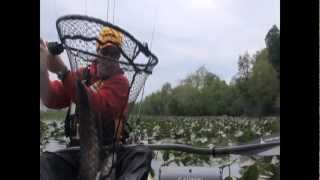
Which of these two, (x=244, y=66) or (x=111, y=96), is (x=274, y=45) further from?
(x=111, y=96)

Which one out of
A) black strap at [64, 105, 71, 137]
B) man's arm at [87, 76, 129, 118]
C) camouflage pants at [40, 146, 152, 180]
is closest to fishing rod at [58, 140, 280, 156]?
camouflage pants at [40, 146, 152, 180]

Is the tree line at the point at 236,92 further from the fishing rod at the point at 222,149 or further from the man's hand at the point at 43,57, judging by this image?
the man's hand at the point at 43,57

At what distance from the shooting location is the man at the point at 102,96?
3072 mm

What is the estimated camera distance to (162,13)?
3047 millimetres

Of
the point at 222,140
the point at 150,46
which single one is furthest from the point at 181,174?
the point at 150,46

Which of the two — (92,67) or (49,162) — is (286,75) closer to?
(92,67)

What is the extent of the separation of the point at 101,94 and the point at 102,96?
0.01m

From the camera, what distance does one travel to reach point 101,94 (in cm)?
310

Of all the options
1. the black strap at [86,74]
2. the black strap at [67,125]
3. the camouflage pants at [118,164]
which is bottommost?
the camouflage pants at [118,164]

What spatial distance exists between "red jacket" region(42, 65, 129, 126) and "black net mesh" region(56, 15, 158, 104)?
45 millimetres

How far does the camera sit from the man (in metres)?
3.07

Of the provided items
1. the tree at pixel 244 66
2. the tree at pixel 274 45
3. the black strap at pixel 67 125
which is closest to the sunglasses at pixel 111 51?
the black strap at pixel 67 125

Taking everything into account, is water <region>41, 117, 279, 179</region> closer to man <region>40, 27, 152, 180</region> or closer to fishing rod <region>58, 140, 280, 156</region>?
fishing rod <region>58, 140, 280, 156</region>

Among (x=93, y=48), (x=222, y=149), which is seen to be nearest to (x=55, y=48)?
(x=93, y=48)
